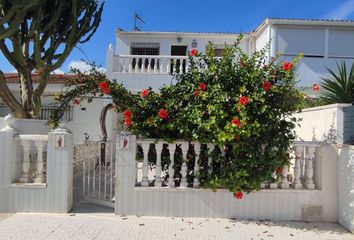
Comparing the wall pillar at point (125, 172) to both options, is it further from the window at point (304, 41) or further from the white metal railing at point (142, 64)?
the window at point (304, 41)

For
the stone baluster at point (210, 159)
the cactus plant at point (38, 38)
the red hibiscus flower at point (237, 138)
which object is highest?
the cactus plant at point (38, 38)

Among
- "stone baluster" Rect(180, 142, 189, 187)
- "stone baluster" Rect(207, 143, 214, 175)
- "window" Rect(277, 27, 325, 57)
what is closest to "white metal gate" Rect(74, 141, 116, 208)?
"stone baluster" Rect(180, 142, 189, 187)

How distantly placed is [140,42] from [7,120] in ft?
43.8

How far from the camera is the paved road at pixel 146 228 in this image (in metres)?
5.18

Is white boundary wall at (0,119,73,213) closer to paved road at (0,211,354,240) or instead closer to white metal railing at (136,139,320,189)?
paved road at (0,211,354,240)

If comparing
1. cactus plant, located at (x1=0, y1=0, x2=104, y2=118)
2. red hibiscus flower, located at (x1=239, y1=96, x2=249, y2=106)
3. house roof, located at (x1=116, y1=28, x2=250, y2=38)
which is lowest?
red hibiscus flower, located at (x1=239, y1=96, x2=249, y2=106)

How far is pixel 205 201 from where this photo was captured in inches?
242

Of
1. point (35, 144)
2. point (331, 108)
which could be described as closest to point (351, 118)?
point (331, 108)

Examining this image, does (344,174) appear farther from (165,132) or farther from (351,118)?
(165,132)

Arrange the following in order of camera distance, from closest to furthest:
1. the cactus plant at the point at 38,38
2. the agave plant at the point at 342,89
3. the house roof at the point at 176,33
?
the agave plant at the point at 342,89, the cactus plant at the point at 38,38, the house roof at the point at 176,33

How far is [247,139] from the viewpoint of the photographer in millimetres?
5961

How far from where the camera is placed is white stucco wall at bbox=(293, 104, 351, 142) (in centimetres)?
598

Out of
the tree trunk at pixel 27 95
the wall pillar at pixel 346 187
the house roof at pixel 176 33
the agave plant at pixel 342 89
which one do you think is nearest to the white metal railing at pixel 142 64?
the house roof at pixel 176 33

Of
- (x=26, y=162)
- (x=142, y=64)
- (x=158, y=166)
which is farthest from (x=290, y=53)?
(x=26, y=162)
